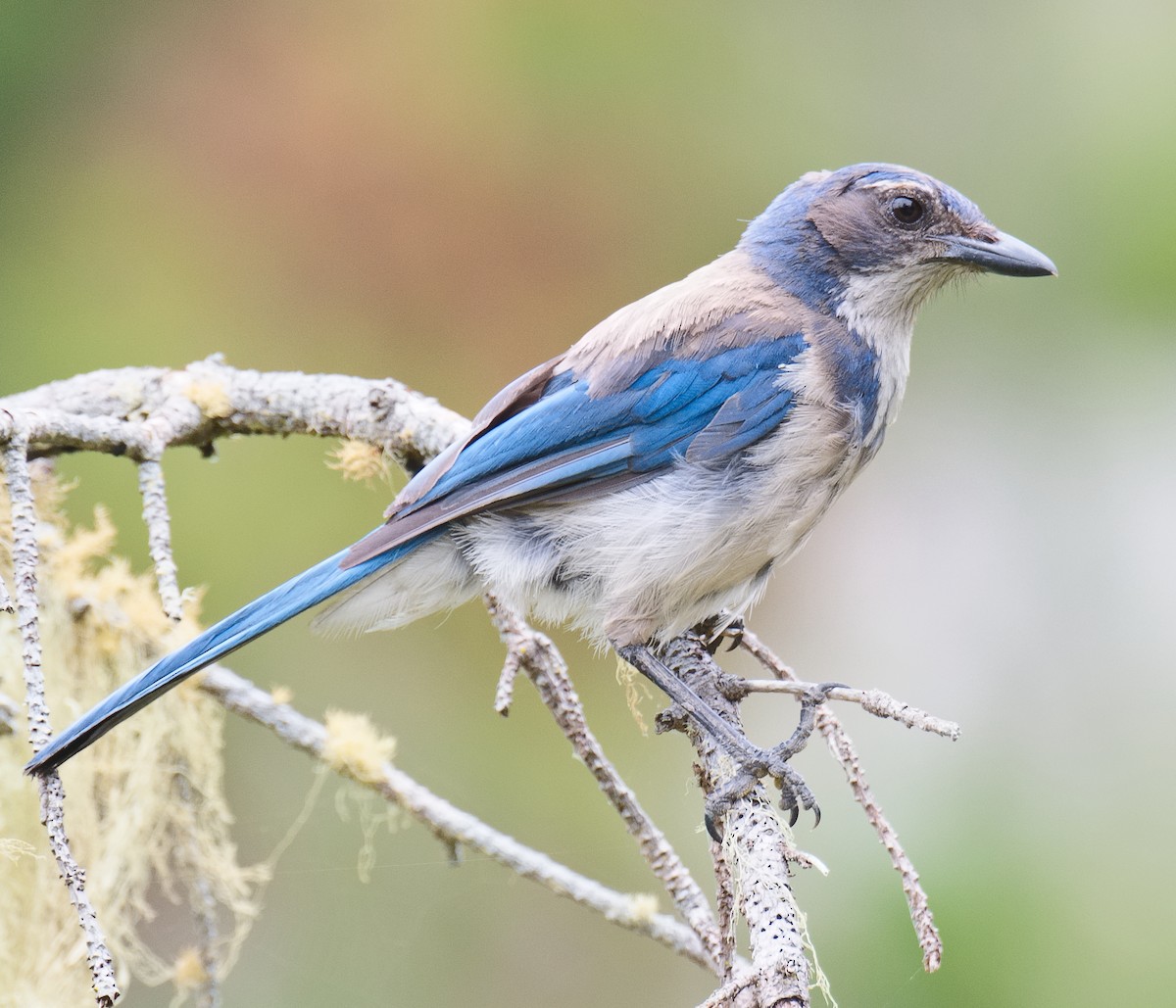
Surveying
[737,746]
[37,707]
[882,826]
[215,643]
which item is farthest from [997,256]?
[37,707]

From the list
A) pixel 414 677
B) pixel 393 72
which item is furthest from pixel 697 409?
pixel 393 72

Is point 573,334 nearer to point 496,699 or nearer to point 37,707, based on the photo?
point 496,699

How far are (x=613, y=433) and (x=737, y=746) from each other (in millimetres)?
656

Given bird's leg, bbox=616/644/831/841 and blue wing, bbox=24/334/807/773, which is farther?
blue wing, bbox=24/334/807/773

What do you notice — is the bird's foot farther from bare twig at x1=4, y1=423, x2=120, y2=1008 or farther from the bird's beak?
the bird's beak

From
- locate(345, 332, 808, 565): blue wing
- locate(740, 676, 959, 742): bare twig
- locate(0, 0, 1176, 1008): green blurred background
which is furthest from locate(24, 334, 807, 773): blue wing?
locate(0, 0, 1176, 1008): green blurred background

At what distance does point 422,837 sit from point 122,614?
4.51 ft

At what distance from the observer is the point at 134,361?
3.55 m

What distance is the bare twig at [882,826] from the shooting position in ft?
5.69

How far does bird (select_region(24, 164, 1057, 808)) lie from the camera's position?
2.49 metres

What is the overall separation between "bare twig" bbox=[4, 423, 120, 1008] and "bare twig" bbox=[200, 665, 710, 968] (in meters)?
0.62

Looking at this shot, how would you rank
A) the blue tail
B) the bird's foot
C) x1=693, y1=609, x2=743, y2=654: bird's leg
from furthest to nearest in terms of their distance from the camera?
1. x1=693, y1=609, x2=743, y2=654: bird's leg
2. the bird's foot
3. the blue tail

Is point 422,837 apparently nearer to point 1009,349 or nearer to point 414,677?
point 414,677

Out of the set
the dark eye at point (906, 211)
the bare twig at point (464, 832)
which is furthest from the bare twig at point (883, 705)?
the dark eye at point (906, 211)
